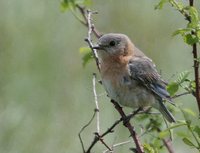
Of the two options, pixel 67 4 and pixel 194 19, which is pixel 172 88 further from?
pixel 67 4

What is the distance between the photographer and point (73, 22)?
7824mm

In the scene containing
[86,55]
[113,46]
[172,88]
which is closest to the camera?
[172,88]

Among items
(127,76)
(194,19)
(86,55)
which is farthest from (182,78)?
(127,76)

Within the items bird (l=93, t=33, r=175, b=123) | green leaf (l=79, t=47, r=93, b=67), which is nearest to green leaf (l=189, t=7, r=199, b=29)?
green leaf (l=79, t=47, r=93, b=67)

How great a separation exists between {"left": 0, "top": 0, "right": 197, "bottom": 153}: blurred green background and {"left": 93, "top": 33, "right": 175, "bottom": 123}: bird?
90 cm

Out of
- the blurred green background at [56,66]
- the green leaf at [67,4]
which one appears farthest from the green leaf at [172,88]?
the blurred green background at [56,66]

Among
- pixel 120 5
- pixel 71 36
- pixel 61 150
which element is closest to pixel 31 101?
pixel 61 150

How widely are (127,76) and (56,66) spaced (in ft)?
5.46

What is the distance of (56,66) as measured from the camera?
7.36 metres

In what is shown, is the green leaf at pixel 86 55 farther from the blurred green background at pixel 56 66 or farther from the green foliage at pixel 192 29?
the blurred green background at pixel 56 66

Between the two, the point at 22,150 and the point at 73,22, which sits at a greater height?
the point at 73,22

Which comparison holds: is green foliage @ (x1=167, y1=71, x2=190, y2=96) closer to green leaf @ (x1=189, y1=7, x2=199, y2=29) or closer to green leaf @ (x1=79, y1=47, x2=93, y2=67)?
green leaf @ (x1=189, y1=7, x2=199, y2=29)

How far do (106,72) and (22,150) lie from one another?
1.35 meters

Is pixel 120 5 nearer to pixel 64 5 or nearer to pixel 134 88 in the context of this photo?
pixel 134 88
